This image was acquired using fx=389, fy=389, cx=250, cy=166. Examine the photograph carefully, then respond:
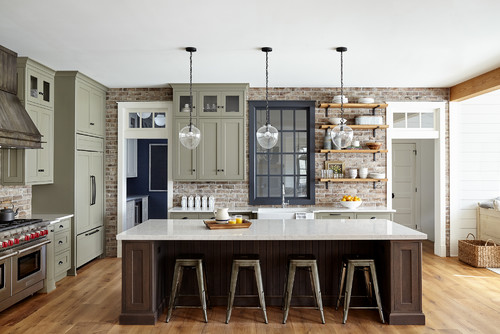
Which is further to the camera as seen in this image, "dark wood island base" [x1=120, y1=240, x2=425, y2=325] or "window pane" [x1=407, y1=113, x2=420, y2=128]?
"window pane" [x1=407, y1=113, x2=420, y2=128]

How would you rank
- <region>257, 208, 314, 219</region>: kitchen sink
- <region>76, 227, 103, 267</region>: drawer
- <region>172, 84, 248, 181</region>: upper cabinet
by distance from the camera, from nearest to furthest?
1. <region>76, 227, 103, 267</region>: drawer
2. <region>257, 208, 314, 219</region>: kitchen sink
3. <region>172, 84, 248, 181</region>: upper cabinet

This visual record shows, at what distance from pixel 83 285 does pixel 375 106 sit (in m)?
4.91

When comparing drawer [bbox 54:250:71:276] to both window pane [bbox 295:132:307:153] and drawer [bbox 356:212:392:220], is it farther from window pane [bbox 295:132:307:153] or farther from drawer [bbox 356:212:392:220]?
drawer [bbox 356:212:392:220]

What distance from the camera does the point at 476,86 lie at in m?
5.63

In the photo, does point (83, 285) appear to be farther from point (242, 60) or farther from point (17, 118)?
point (242, 60)

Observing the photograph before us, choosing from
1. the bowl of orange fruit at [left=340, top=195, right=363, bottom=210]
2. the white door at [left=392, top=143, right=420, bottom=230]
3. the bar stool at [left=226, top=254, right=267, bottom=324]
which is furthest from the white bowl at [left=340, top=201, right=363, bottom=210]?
the white door at [left=392, top=143, right=420, bottom=230]

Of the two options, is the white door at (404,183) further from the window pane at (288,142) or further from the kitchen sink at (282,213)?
the kitchen sink at (282,213)

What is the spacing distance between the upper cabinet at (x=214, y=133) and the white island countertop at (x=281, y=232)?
1.94 meters

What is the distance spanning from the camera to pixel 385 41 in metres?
4.11

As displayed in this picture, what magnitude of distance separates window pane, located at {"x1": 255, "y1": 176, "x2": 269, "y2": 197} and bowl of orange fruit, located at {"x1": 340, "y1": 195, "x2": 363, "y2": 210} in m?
1.24

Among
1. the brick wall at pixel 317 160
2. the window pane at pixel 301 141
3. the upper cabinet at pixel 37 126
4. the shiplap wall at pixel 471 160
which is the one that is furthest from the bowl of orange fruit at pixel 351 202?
the upper cabinet at pixel 37 126

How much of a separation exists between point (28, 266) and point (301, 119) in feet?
14.3

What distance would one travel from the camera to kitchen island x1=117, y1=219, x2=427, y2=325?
3.55m

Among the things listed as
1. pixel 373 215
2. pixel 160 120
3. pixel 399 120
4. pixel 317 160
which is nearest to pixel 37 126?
pixel 160 120
